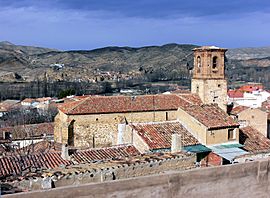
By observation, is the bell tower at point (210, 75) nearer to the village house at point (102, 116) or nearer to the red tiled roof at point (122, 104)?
the red tiled roof at point (122, 104)

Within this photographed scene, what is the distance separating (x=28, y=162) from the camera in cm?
1311

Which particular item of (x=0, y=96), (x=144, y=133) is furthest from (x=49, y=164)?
(x=0, y=96)

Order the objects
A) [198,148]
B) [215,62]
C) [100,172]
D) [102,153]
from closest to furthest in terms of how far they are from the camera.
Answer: [100,172] < [102,153] < [198,148] < [215,62]

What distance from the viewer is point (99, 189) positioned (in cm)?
447

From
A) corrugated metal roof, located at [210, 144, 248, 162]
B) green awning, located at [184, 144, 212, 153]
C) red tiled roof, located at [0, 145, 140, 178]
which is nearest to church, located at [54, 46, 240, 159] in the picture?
green awning, located at [184, 144, 212, 153]

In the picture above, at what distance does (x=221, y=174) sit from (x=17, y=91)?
69.5 meters

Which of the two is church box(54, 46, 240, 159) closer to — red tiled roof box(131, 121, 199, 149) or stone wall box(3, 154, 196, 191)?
red tiled roof box(131, 121, 199, 149)

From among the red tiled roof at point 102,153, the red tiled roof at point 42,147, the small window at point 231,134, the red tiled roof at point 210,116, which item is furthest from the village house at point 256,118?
the red tiled roof at point 42,147

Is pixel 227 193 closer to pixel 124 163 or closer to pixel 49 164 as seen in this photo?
pixel 124 163

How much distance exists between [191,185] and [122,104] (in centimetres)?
1566

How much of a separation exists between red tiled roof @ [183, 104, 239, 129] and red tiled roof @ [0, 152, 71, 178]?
6.39 metres

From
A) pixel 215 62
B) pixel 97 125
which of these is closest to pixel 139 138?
pixel 97 125

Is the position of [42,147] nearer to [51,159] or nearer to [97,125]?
[97,125]

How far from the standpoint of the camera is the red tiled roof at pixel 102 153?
45.5ft
